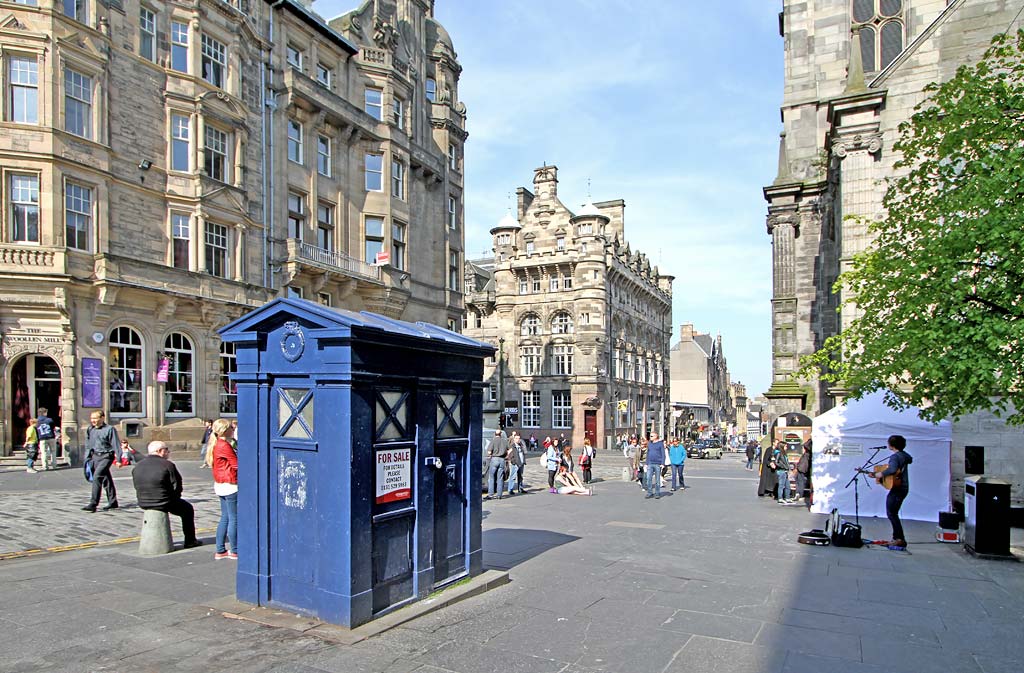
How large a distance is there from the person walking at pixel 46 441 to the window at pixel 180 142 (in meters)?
9.32

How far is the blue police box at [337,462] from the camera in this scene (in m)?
5.89

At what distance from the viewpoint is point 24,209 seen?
19516 mm

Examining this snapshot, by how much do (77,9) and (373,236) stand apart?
14537 millimetres

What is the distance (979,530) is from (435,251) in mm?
30620

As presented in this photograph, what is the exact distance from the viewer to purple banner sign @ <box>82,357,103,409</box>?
20.3 metres

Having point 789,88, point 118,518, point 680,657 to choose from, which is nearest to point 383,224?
point 789,88

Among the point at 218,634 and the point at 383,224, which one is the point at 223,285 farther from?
the point at 218,634

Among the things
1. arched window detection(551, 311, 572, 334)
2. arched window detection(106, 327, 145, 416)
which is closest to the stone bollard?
arched window detection(106, 327, 145, 416)

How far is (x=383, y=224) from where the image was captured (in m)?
32.8

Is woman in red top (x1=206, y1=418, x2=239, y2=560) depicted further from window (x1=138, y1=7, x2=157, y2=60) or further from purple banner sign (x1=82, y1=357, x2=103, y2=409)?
window (x1=138, y1=7, x2=157, y2=60)

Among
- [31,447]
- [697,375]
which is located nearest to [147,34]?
[31,447]

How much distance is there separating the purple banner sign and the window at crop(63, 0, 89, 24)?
32.8 ft

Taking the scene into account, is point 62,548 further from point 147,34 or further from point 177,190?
point 147,34

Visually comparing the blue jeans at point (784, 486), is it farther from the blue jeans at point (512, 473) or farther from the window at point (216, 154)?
the window at point (216, 154)
